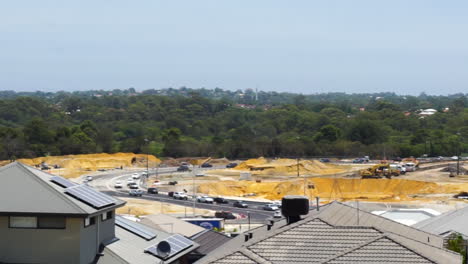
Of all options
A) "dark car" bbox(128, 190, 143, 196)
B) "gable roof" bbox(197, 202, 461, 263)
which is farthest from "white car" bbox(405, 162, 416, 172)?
"gable roof" bbox(197, 202, 461, 263)

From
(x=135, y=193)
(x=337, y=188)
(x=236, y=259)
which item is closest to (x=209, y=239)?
(x=236, y=259)

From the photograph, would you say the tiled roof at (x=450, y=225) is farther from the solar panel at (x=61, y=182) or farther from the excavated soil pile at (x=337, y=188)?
the excavated soil pile at (x=337, y=188)

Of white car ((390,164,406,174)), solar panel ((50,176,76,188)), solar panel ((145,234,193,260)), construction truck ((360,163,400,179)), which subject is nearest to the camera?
solar panel ((50,176,76,188))

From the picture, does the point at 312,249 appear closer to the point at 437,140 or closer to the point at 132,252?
the point at 132,252

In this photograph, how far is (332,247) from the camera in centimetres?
1582

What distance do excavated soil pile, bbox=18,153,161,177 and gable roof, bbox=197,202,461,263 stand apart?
11296 centimetres

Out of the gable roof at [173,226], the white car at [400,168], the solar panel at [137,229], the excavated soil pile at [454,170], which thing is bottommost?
the excavated soil pile at [454,170]

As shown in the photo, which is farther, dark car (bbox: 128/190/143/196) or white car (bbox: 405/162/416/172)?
white car (bbox: 405/162/416/172)

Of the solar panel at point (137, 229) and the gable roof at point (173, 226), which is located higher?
the solar panel at point (137, 229)

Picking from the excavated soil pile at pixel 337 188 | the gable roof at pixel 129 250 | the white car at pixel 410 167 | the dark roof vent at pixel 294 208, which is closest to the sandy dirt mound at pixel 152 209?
the excavated soil pile at pixel 337 188

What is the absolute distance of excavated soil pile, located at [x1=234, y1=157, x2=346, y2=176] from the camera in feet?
418

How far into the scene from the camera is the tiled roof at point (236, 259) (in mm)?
15500

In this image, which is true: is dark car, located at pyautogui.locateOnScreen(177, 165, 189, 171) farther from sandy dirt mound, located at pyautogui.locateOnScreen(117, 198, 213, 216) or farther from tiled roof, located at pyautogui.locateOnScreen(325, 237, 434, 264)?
tiled roof, located at pyautogui.locateOnScreen(325, 237, 434, 264)

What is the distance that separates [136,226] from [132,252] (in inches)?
127
